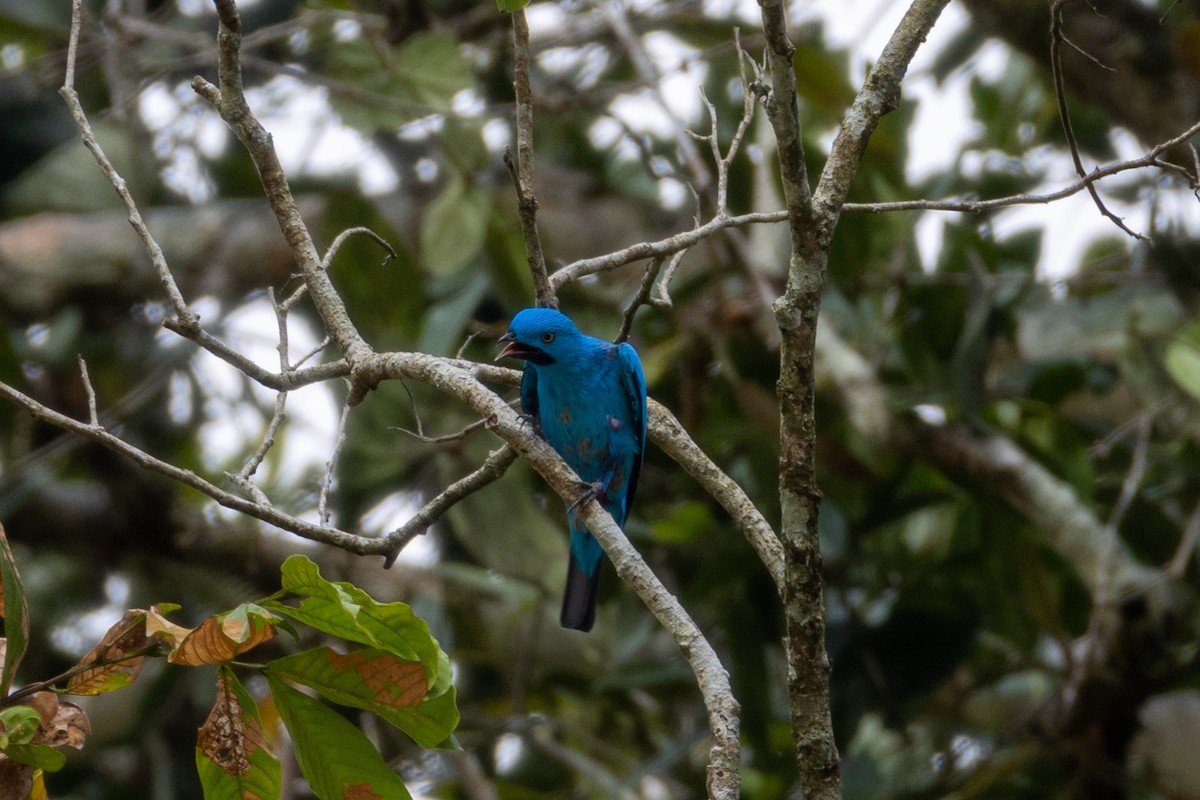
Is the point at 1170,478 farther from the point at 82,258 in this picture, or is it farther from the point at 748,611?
the point at 82,258

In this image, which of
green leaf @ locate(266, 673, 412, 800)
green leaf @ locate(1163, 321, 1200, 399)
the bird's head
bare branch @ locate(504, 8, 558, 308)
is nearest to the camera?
green leaf @ locate(266, 673, 412, 800)

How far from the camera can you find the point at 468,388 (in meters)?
2.97

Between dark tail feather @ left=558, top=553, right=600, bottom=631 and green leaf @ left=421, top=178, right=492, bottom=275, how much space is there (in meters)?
1.98

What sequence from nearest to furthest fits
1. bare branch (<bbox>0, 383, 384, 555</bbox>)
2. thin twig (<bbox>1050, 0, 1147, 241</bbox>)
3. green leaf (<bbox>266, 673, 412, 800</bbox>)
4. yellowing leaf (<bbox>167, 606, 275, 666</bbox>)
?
yellowing leaf (<bbox>167, 606, 275, 666</bbox>) < green leaf (<bbox>266, 673, 412, 800</bbox>) < bare branch (<bbox>0, 383, 384, 555</bbox>) < thin twig (<bbox>1050, 0, 1147, 241</bbox>)

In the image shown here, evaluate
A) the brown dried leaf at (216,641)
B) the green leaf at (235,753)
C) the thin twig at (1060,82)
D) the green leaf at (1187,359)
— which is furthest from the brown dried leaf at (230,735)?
the green leaf at (1187,359)

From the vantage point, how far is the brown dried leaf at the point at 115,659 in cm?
231

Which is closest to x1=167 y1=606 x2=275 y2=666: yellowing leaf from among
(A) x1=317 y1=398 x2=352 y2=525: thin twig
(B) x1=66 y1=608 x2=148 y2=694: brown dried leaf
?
(B) x1=66 y1=608 x2=148 y2=694: brown dried leaf

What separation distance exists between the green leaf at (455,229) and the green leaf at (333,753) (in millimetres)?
4017

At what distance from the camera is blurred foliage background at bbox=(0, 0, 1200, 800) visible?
223 inches

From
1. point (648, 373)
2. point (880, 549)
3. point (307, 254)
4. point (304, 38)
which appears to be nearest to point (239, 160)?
point (304, 38)

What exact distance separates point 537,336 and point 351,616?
233cm

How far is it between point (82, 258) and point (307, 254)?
17.5 ft

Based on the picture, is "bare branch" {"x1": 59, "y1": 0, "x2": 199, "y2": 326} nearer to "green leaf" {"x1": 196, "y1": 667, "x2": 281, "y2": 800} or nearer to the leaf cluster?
the leaf cluster

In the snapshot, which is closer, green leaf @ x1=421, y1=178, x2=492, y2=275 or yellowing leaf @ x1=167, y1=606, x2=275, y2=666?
yellowing leaf @ x1=167, y1=606, x2=275, y2=666
